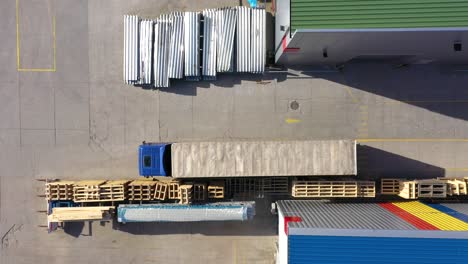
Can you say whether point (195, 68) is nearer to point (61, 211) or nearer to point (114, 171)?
point (114, 171)

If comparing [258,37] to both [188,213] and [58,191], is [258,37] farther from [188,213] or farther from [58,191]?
[58,191]

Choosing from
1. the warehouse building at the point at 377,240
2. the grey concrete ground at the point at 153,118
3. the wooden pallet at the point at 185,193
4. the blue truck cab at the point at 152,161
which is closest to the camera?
the warehouse building at the point at 377,240

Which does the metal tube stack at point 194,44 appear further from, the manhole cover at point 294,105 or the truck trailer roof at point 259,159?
the truck trailer roof at point 259,159

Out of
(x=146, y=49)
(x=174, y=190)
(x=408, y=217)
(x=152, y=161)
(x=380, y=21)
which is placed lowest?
(x=408, y=217)

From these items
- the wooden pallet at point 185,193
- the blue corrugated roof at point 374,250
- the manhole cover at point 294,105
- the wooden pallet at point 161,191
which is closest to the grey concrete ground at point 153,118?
the manhole cover at point 294,105

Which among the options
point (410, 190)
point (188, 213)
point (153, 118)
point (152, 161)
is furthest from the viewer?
point (153, 118)

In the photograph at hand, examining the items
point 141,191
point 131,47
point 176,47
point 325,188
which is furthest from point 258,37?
point 141,191

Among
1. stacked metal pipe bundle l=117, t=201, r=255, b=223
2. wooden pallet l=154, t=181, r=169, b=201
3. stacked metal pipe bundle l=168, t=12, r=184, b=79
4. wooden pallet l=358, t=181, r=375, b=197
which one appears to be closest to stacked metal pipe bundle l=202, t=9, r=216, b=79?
stacked metal pipe bundle l=168, t=12, r=184, b=79
